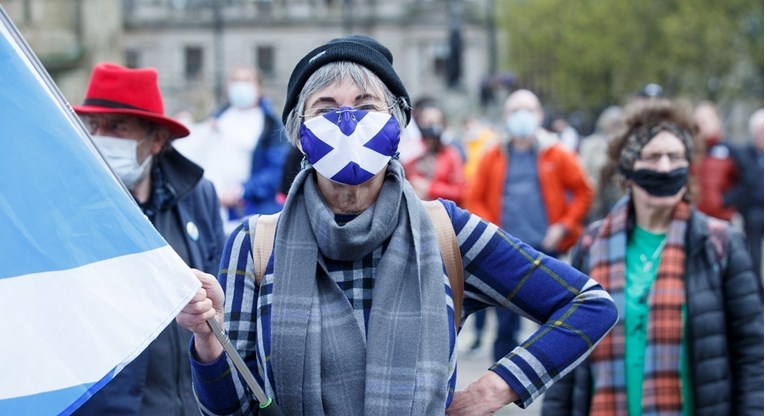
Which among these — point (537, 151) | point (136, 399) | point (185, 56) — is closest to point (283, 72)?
point (185, 56)

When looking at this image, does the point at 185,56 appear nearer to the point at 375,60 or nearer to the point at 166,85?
the point at 166,85

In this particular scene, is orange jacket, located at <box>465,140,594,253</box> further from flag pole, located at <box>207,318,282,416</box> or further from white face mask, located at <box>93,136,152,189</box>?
flag pole, located at <box>207,318,282,416</box>

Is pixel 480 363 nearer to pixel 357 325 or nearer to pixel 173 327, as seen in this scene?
pixel 173 327

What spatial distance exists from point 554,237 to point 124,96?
5.08 metres

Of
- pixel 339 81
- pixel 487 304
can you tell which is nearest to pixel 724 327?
pixel 487 304

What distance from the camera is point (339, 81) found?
3113 millimetres

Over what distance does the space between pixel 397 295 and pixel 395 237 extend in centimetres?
14

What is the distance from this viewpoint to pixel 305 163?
10.7ft

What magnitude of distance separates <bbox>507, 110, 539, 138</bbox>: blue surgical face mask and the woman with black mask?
4.31 m

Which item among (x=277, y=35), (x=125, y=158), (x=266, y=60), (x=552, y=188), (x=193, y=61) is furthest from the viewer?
(x=193, y=61)

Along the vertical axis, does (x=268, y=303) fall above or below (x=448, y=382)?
above

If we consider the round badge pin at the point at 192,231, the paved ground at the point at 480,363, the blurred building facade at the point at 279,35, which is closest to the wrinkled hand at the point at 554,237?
the paved ground at the point at 480,363

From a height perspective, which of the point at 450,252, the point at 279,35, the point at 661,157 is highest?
the point at 450,252

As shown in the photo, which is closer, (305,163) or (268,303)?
(268,303)
